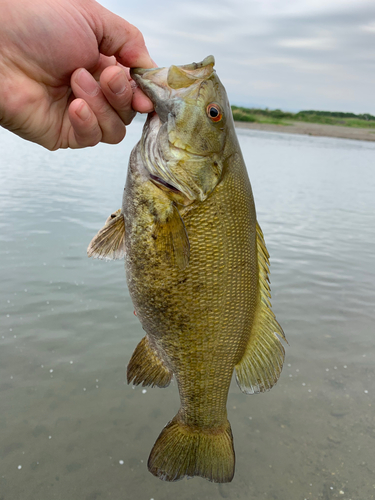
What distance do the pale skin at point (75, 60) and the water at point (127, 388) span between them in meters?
2.80

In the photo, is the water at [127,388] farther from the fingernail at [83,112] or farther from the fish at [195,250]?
the fingernail at [83,112]

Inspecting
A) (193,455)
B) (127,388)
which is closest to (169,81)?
(193,455)

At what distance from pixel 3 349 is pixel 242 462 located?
9.94ft

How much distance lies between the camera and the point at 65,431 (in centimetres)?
372

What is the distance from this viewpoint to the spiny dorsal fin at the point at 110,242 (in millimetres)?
2230

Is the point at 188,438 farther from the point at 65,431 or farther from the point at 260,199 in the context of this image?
the point at 260,199

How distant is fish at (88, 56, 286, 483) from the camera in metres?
2.01

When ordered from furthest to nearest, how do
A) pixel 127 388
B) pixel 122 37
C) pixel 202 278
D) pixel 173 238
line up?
pixel 127 388, pixel 122 37, pixel 202 278, pixel 173 238

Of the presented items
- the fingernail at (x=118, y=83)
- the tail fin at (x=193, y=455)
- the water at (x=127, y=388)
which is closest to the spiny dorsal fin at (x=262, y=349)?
A: the tail fin at (x=193, y=455)

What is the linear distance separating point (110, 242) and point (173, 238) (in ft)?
1.56

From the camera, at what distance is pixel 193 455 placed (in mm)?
2400

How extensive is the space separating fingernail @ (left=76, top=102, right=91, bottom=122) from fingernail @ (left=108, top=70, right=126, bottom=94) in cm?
22

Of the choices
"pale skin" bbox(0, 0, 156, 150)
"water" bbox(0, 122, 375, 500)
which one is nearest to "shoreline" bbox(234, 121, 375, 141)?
"water" bbox(0, 122, 375, 500)

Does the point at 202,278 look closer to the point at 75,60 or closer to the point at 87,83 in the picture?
the point at 87,83
